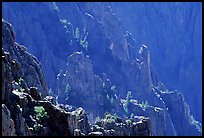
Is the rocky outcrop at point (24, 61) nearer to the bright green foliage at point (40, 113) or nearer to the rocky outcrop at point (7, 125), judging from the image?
the bright green foliage at point (40, 113)

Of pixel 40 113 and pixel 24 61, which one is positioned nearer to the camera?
pixel 40 113

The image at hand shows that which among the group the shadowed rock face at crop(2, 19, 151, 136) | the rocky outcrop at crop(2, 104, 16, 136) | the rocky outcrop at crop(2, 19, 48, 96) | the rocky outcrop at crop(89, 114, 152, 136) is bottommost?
the rocky outcrop at crop(2, 104, 16, 136)

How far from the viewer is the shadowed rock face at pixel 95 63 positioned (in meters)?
122

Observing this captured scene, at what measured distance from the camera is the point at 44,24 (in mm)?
149000

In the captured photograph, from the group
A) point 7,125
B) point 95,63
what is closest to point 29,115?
point 7,125

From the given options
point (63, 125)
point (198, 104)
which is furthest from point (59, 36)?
point (63, 125)

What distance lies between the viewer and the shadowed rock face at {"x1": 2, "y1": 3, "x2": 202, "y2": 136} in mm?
121750

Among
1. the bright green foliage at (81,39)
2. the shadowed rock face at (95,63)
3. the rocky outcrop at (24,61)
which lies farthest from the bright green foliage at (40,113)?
the bright green foliage at (81,39)

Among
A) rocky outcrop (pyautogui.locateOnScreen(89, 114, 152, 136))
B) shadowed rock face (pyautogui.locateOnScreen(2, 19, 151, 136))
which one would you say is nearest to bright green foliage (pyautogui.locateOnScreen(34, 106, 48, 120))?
shadowed rock face (pyautogui.locateOnScreen(2, 19, 151, 136))

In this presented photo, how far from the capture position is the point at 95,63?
478ft

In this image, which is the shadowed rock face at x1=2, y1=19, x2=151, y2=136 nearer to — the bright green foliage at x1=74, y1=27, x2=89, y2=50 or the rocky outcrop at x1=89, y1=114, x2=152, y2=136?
the rocky outcrop at x1=89, y1=114, x2=152, y2=136

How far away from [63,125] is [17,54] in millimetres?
22013

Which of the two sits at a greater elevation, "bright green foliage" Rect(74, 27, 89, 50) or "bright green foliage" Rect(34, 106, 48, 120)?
"bright green foliage" Rect(74, 27, 89, 50)

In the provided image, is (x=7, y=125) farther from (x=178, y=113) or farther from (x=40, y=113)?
(x=178, y=113)
